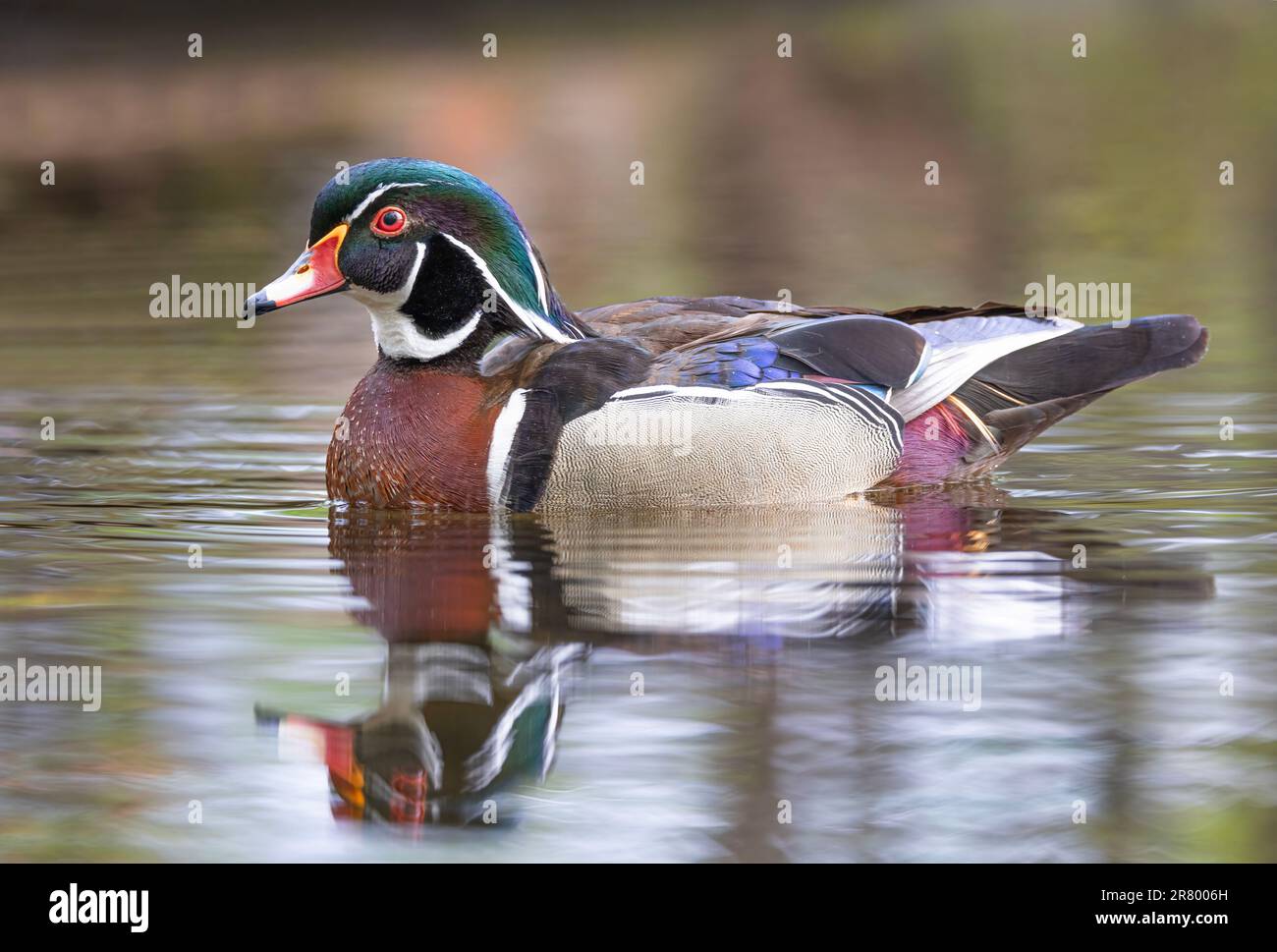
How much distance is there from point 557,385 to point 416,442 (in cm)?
63

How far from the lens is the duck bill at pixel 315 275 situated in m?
7.92

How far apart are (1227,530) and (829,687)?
A: 2699mm

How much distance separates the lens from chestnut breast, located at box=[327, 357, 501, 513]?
789 cm

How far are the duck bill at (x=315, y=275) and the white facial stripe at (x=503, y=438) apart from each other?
87 centimetres

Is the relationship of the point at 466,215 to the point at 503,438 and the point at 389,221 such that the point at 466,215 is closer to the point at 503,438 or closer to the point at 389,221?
the point at 389,221

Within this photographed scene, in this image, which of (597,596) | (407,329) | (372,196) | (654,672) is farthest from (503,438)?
(654,672)

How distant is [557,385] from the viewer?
7836mm

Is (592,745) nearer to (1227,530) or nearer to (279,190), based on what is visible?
(1227,530)

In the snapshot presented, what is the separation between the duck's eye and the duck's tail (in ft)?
7.98

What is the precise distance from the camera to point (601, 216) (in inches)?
722

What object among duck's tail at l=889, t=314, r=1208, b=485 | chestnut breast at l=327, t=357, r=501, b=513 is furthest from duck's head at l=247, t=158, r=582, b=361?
duck's tail at l=889, t=314, r=1208, b=485

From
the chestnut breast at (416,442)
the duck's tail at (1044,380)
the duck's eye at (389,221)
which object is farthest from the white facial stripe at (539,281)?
the duck's tail at (1044,380)

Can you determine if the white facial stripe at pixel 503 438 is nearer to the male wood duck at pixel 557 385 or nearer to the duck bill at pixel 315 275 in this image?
the male wood duck at pixel 557 385

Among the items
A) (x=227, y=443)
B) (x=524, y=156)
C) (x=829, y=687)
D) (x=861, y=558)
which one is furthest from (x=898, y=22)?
(x=829, y=687)
